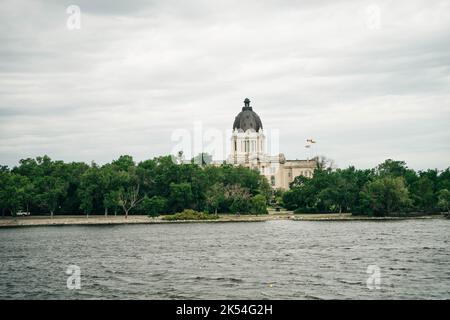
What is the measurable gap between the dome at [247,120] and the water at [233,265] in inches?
4078

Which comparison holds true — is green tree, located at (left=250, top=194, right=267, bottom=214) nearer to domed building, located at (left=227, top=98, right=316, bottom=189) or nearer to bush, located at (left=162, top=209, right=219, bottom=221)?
bush, located at (left=162, top=209, right=219, bottom=221)

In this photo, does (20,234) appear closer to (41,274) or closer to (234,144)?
(41,274)

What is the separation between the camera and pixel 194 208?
109m

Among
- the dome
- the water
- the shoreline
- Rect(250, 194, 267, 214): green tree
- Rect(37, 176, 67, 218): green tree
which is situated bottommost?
the water

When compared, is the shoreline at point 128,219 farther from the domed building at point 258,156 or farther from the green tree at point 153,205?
the domed building at point 258,156

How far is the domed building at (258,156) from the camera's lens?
6786 inches

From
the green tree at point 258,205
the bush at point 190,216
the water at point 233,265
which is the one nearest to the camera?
the water at point 233,265

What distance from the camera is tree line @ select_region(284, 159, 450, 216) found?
98.8 m

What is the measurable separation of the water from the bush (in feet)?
97.5

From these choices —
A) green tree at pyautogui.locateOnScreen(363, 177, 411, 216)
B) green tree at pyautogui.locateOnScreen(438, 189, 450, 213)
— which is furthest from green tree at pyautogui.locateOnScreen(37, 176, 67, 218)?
green tree at pyautogui.locateOnScreen(438, 189, 450, 213)

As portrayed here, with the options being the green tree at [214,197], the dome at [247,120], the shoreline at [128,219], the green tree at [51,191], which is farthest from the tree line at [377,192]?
the dome at [247,120]

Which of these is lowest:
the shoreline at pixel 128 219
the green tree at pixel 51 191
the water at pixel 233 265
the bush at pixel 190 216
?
the water at pixel 233 265
